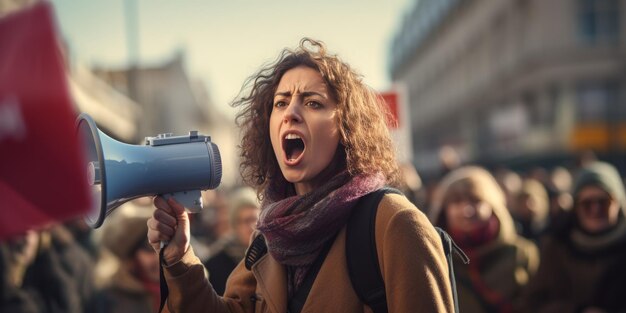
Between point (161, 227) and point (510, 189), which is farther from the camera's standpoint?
point (510, 189)

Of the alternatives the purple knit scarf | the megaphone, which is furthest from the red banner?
the purple knit scarf

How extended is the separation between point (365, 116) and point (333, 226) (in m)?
0.40

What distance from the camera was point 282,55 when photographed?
8.87 feet

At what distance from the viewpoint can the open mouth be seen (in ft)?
8.36

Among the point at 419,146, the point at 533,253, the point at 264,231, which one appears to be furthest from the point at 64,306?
the point at 419,146

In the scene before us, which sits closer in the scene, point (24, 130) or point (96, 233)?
point (24, 130)

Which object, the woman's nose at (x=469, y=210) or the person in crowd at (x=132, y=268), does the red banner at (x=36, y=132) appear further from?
the woman's nose at (x=469, y=210)

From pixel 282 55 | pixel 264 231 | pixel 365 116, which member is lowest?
pixel 264 231

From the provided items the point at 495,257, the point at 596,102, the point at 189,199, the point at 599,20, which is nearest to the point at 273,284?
the point at 189,199

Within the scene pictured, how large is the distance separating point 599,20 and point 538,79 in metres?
3.66

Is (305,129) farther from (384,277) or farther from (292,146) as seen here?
(384,277)

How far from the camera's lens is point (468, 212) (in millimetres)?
5016

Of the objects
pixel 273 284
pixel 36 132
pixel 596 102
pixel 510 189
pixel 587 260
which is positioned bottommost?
pixel 596 102

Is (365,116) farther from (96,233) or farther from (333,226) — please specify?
(96,233)
